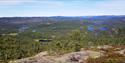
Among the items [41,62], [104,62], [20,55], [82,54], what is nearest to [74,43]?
[82,54]

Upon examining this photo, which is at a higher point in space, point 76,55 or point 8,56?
point 76,55

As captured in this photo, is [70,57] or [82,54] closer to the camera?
[70,57]

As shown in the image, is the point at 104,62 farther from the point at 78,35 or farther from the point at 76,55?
the point at 78,35

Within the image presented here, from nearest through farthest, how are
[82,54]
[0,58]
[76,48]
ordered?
[82,54] → [76,48] → [0,58]

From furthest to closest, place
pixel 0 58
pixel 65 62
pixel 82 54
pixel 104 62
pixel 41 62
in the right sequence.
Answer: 1. pixel 0 58
2. pixel 82 54
3. pixel 65 62
4. pixel 41 62
5. pixel 104 62

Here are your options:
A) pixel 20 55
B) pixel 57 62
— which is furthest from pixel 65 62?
pixel 20 55

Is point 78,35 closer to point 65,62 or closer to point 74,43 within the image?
point 74,43

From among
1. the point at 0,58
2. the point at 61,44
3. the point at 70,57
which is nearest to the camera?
the point at 70,57

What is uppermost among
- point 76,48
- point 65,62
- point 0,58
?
point 65,62

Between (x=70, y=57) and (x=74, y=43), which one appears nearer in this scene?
(x=70, y=57)
